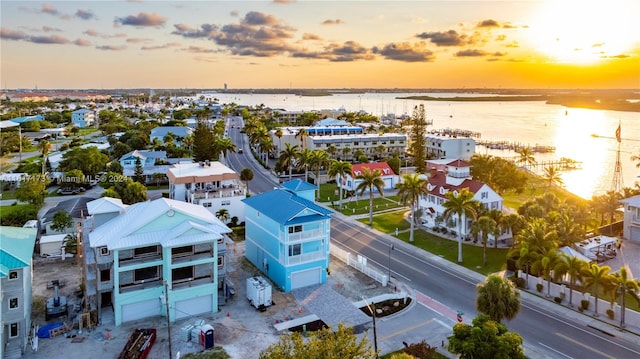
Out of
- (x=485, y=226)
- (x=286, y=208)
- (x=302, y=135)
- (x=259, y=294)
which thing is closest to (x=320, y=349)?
(x=259, y=294)

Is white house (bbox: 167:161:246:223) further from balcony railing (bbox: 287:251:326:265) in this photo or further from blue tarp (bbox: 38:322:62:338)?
blue tarp (bbox: 38:322:62:338)

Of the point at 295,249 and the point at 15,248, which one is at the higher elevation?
the point at 15,248

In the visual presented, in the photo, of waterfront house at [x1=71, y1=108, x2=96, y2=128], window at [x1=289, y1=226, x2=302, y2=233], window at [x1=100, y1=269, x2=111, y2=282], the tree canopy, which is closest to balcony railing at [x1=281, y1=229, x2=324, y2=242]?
window at [x1=289, y1=226, x2=302, y2=233]

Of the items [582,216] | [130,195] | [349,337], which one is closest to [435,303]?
[349,337]

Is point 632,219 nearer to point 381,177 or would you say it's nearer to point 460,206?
point 460,206

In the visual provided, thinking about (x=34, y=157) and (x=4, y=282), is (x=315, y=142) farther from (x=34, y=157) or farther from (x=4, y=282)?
(x=4, y=282)
